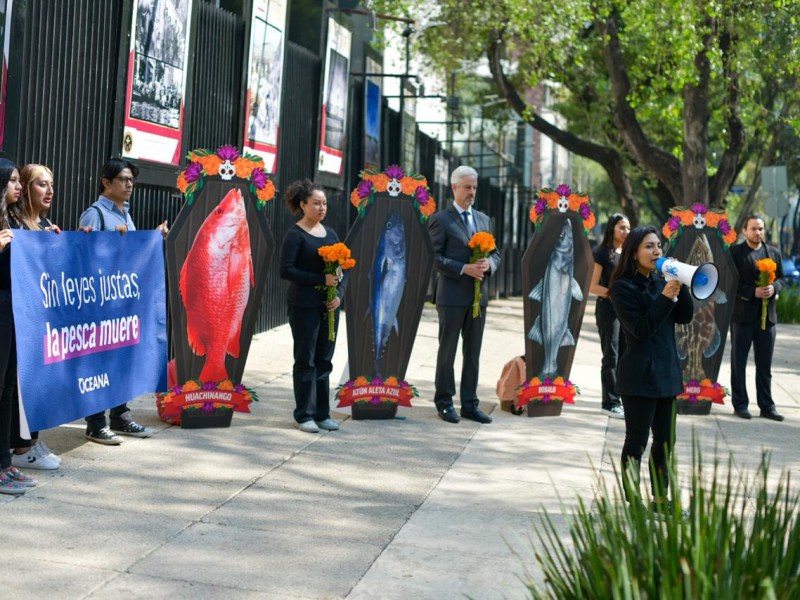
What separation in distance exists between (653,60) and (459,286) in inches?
616

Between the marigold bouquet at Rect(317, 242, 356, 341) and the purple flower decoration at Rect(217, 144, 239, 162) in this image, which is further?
the purple flower decoration at Rect(217, 144, 239, 162)

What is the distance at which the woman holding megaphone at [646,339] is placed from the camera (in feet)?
21.1

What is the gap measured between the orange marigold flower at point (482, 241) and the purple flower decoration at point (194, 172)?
220 centimetres

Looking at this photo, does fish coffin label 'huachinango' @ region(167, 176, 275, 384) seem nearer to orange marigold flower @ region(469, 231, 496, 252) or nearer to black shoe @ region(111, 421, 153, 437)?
black shoe @ region(111, 421, 153, 437)

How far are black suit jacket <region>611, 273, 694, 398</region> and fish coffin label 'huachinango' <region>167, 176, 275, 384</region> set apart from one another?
3.31 meters

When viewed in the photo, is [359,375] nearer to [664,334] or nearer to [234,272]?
[234,272]

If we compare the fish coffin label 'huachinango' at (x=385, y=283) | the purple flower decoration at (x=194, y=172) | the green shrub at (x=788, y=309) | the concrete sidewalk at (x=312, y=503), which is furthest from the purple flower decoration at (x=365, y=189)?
the green shrub at (x=788, y=309)

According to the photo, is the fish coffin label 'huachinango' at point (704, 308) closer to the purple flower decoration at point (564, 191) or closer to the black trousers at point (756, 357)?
the black trousers at point (756, 357)

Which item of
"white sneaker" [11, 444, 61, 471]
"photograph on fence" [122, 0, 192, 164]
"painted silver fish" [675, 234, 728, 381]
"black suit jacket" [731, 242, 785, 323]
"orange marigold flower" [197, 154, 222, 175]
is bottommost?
"white sneaker" [11, 444, 61, 471]

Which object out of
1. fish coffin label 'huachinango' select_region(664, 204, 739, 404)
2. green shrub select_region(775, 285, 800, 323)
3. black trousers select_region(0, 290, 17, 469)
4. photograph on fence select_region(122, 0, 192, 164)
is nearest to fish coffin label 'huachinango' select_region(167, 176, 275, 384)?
black trousers select_region(0, 290, 17, 469)

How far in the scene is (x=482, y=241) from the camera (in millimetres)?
9328

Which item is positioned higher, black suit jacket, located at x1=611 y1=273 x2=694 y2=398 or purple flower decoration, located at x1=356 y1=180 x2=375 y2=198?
purple flower decoration, located at x1=356 y1=180 x2=375 y2=198

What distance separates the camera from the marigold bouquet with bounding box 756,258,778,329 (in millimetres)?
10469

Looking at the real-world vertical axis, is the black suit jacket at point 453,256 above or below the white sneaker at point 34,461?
above
